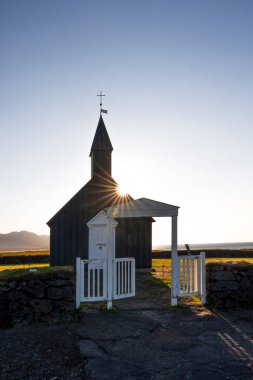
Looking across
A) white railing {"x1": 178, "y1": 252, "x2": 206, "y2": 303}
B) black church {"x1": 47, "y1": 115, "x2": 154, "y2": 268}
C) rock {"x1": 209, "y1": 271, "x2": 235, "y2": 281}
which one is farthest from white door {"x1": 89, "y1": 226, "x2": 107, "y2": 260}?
rock {"x1": 209, "y1": 271, "x2": 235, "y2": 281}

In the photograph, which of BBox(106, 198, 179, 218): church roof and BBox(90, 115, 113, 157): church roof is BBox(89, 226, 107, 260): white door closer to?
BBox(90, 115, 113, 157): church roof

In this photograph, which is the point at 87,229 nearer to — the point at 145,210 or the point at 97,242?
the point at 97,242

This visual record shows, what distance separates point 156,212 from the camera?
9.88m

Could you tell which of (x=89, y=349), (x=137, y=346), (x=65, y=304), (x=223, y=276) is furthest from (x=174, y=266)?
(x=89, y=349)

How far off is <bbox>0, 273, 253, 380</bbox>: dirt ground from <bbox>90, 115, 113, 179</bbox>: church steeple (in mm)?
10703

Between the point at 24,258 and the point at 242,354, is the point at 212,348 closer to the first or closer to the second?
the point at 242,354

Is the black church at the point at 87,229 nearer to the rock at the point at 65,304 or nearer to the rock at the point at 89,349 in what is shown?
the rock at the point at 65,304

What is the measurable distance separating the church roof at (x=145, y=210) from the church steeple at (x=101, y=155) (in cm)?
903

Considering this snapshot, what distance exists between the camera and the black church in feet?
56.6

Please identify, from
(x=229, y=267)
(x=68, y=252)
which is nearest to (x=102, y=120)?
(x=68, y=252)

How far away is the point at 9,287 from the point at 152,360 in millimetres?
4089

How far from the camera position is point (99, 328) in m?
7.61

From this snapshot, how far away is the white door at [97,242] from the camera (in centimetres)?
1683

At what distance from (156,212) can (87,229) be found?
26.8ft
